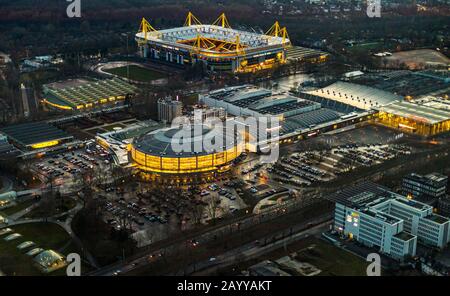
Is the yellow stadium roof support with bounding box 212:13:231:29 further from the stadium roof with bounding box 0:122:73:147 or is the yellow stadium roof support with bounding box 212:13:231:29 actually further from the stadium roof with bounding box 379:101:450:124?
the stadium roof with bounding box 0:122:73:147

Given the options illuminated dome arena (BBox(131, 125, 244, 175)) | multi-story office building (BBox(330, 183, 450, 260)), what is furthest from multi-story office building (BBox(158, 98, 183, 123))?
multi-story office building (BBox(330, 183, 450, 260))

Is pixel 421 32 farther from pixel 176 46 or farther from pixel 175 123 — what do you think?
pixel 175 123

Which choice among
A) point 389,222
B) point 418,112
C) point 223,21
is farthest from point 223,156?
point 223,21

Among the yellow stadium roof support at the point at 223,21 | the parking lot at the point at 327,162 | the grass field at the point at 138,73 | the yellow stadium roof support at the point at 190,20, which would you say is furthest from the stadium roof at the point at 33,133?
the yellow stadium roof support at the point at 223,21

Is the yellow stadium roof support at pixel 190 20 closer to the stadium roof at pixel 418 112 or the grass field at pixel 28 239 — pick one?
the stadium roof at pixel 418 112

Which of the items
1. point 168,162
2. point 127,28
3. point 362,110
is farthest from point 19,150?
point 127,28

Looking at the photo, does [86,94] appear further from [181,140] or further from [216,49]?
[216,49]
